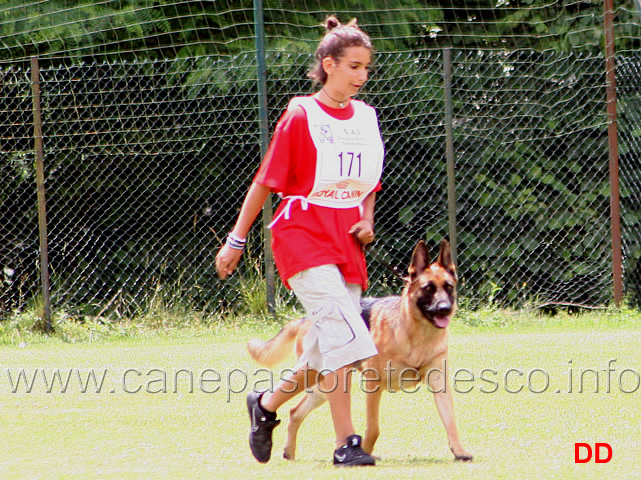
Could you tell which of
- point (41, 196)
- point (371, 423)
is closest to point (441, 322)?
point (371, 423)

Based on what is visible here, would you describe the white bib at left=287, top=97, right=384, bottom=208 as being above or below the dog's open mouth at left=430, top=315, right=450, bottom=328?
above

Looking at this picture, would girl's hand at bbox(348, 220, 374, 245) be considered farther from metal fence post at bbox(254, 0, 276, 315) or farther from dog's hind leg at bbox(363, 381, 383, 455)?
metal fence post at bbox(254, 0, 276, 315)

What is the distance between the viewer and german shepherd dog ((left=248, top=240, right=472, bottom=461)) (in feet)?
13.1

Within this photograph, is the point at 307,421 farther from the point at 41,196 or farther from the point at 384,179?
the point at 384,179

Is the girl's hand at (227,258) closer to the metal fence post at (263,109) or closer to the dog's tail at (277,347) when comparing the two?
the dog's tail at (277,347)

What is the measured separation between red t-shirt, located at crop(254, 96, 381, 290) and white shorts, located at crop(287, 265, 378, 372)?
5 cm

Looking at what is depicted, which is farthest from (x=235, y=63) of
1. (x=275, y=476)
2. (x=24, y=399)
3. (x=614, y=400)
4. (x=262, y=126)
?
(x=275, y=476)

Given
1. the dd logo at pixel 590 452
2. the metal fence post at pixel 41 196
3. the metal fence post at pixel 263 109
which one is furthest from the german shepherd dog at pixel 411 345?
the metal fence post at pixel 41 196

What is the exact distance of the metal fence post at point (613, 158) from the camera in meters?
9.20

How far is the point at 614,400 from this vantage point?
16.0 feet

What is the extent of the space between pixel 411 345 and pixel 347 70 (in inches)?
47.8

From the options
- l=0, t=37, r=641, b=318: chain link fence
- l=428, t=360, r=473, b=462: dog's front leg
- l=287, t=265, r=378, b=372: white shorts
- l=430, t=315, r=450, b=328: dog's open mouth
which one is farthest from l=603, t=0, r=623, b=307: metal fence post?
l=287, t=265, r=378, b=372: white shorts

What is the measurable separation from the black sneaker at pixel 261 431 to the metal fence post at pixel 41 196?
5199 mm

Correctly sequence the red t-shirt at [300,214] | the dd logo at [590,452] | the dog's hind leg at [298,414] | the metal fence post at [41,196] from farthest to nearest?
1. the metal fence post at [41,196]
2. the dog's hind leg at [298,414]
3. the red t-shirt at [300,214]
4. the dd logo at [590,452]
